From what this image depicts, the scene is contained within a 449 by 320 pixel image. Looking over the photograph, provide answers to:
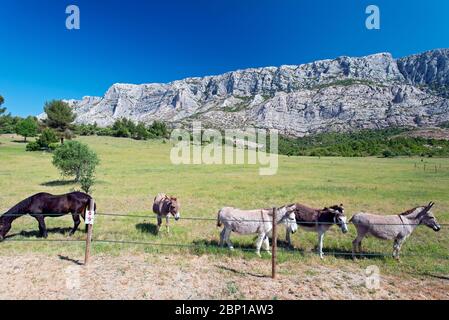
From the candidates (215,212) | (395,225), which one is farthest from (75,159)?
(395,225)

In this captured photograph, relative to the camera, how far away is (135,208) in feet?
58.5

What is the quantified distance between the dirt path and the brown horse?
7.19 feet

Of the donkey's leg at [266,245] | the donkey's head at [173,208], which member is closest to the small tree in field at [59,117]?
the donkey's head at [173,208]

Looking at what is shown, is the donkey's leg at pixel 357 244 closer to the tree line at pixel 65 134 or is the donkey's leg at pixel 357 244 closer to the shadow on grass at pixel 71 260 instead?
the shadow on grass at pixel 71 260

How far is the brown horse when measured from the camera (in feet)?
35.4

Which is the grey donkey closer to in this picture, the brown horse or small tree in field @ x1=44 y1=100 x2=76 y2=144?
the brown horse

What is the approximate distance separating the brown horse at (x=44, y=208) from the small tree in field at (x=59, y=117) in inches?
2535

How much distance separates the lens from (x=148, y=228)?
13.2 metres

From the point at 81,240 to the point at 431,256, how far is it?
1402 centimetres

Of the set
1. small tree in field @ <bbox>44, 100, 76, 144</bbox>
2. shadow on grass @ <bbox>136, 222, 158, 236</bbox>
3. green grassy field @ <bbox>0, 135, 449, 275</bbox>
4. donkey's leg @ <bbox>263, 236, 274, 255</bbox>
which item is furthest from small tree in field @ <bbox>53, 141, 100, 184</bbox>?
small tree in field @ <bbox>44, 100, 76, 144</bbox>

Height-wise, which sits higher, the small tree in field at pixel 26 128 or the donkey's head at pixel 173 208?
the small tree in field at pixel 26 128

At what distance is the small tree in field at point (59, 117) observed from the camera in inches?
2598

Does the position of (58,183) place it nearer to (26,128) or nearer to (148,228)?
(148,228)
